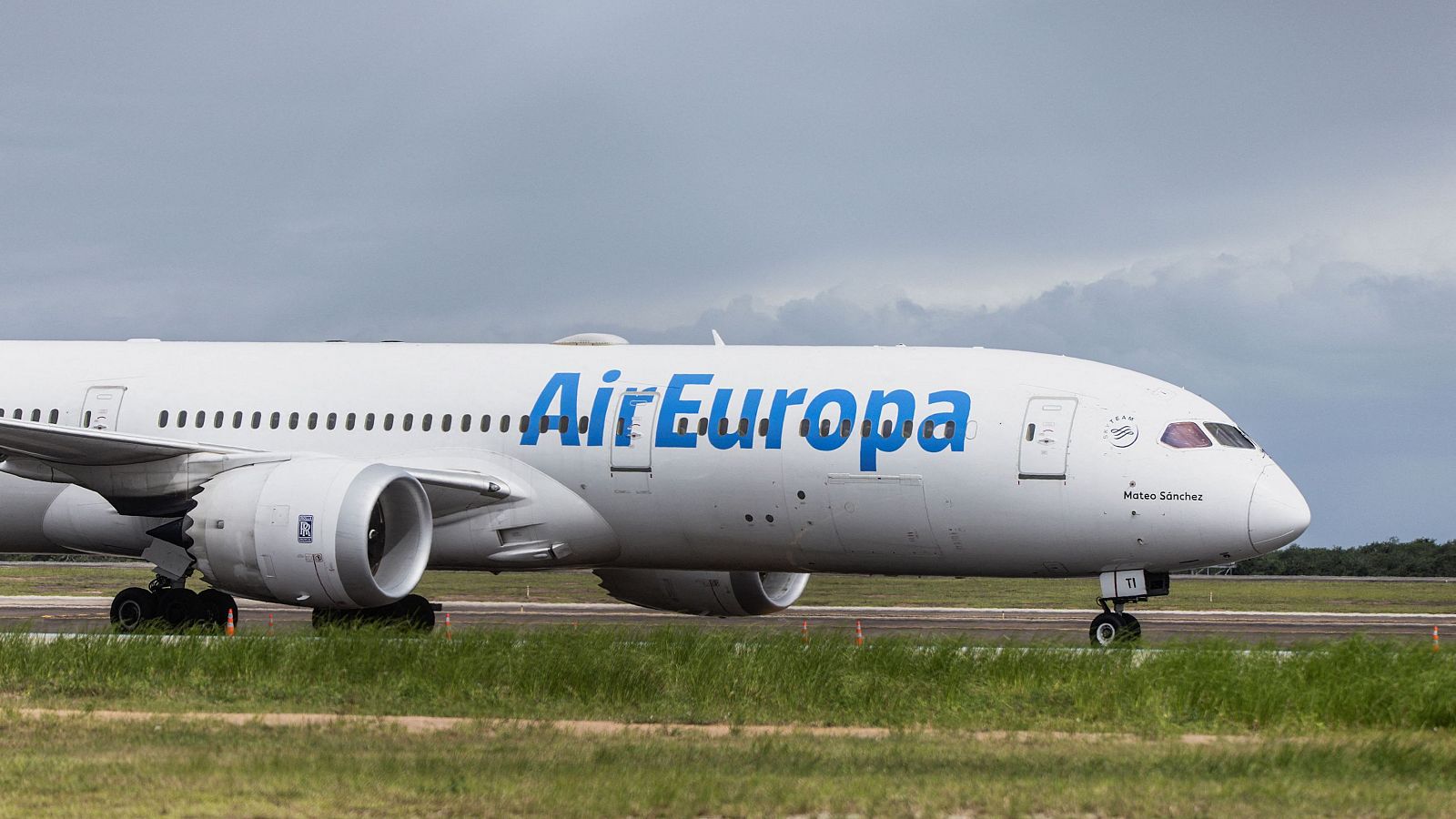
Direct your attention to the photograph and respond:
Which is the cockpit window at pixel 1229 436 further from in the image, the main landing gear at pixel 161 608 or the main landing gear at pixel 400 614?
the main landing gear at pixel 161 608

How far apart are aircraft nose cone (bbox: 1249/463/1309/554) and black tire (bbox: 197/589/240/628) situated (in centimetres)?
1374

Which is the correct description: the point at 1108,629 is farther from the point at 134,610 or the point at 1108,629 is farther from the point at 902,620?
the point at 134,610

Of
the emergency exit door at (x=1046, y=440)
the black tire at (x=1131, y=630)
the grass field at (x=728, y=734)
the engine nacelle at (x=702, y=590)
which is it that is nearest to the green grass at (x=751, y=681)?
the grass field at (x=728, y=734)

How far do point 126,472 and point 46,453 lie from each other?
1.07m

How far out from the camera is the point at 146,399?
2620cm

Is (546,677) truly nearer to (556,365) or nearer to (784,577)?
(556,365)

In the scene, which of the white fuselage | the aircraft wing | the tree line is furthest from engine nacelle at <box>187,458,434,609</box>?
the tree line

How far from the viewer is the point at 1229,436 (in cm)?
2153

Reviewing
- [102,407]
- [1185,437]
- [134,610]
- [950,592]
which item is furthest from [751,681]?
[950,592]

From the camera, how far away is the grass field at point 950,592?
4156cm

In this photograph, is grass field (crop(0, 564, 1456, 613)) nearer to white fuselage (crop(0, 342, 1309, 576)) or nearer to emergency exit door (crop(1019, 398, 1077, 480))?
white fuselage (crop(0, 342, 1309, 576))

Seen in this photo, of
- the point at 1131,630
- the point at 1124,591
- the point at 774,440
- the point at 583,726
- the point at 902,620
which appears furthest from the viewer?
the point at 902,620

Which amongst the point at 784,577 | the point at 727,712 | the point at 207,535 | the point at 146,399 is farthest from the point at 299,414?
the point at 727,712

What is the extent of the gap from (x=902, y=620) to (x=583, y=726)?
64.3 ft
